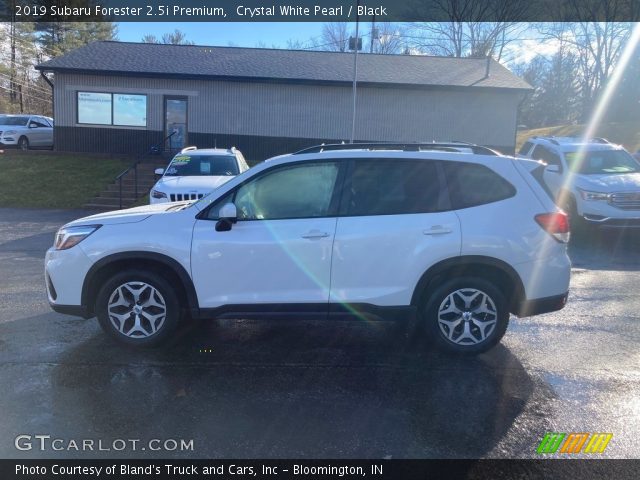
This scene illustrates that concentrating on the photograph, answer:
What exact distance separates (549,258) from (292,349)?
2.45m

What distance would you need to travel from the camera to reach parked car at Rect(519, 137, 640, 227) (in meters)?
11.8

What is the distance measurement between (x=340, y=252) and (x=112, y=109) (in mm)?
20929

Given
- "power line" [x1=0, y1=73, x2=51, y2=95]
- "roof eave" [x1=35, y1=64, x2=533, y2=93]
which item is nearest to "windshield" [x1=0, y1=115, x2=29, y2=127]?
"roof eave" [x1=35, y1=64, x2=533, y2=93]

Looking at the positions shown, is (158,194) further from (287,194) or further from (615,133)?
(615,133)

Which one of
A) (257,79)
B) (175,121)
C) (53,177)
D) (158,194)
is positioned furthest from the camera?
(175,121)

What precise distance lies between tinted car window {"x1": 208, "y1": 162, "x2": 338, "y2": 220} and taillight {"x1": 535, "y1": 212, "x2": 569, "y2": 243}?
1867 mm

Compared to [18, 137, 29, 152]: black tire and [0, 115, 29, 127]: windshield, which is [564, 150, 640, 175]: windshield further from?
[0, 115, 29, 127]: windshield

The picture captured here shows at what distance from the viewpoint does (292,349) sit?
565 cm

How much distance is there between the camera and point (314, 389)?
4719 millimetres

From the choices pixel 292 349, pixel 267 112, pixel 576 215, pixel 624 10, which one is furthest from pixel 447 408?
Result: pixel 624 10

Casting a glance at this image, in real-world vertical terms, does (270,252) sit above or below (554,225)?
below

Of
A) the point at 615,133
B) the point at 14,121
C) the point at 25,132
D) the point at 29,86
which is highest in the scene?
the point at 29,86

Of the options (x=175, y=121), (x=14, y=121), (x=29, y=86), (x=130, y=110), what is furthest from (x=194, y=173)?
(x=29, y=86)

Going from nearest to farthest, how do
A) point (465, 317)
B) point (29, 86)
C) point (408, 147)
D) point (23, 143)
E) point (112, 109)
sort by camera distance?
point (465, 317) → point (408, 147) → point (112, 109) → point (23, 143) → point (29, 86)
